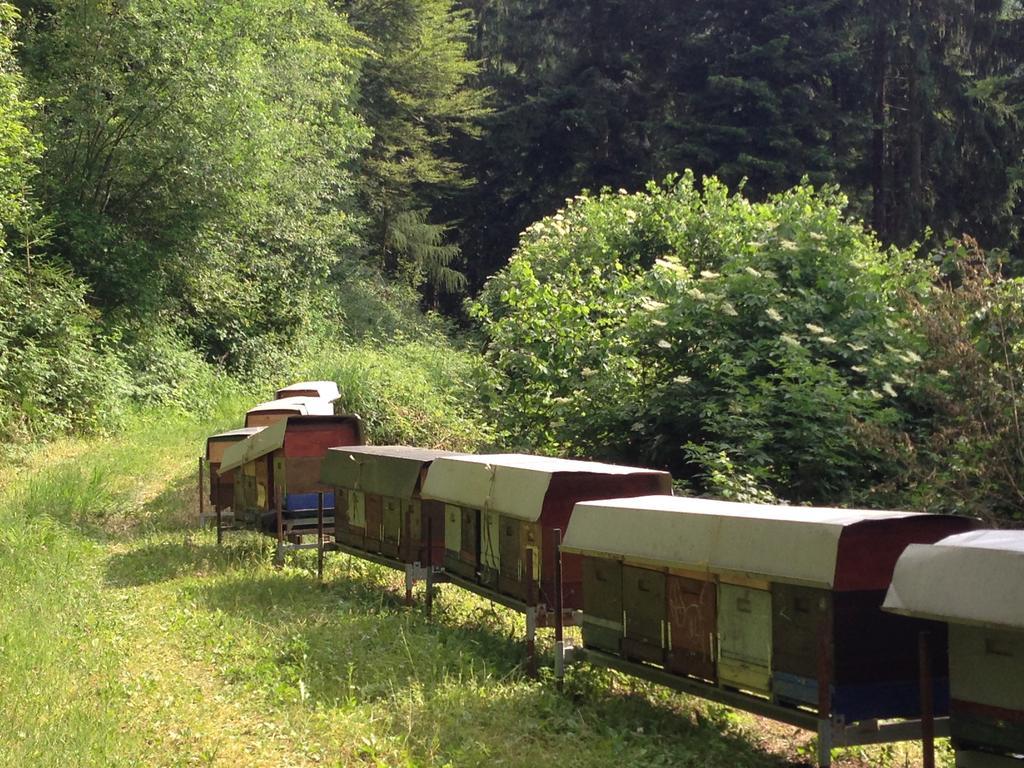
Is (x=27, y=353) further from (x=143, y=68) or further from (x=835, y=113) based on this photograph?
(x=835, y=113)

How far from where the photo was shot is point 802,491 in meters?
14.1

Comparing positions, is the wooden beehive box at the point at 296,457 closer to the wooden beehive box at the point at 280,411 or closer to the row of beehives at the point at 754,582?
the row of beehives at the point at 754,582

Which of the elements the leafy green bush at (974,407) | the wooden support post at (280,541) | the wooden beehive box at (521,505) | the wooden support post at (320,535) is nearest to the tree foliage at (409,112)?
the wooden support post at (280,541)

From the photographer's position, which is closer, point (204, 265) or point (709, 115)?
point (204, 265)

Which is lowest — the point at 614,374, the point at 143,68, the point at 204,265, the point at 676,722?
the point at 676,722

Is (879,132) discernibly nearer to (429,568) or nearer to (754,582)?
(429,568)

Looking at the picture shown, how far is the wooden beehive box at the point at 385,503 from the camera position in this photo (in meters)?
11.2

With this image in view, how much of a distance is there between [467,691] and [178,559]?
23.7ft

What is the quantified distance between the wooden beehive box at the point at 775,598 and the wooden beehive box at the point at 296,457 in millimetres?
6660

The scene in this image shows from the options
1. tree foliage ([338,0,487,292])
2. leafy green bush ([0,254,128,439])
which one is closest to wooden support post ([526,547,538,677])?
leafy green bush ([0,254,128,439])

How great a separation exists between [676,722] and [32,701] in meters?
4.50

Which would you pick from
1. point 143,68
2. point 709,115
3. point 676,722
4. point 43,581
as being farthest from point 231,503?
point 709,115

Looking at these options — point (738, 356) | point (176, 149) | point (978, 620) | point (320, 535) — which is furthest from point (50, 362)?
point (978, 620)

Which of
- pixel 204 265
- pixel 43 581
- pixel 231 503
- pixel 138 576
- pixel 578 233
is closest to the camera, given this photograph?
pixel 43 581
